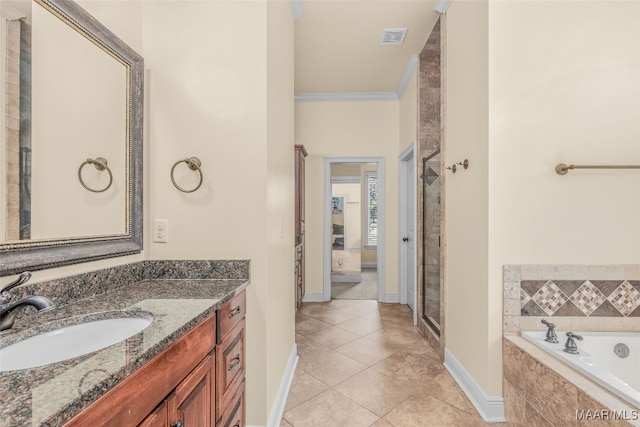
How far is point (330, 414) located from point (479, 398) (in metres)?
0.93

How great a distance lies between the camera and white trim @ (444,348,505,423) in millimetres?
1782

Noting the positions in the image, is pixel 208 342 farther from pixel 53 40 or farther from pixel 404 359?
pixel 404 359

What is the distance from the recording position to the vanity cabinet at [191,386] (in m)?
0.66

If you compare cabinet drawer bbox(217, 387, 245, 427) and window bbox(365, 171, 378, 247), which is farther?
window bbox(365, 171, 378, 247)

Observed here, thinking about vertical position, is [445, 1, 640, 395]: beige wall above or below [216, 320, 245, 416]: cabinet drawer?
above

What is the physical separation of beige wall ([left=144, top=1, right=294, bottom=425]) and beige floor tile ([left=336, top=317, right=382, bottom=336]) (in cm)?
171

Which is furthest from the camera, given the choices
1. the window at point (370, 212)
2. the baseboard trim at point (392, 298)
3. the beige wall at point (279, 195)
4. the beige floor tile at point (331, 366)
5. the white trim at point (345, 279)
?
the window at point (370, 212)

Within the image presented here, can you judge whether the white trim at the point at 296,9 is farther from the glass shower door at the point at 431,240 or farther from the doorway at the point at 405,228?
the doorway at the point at 405,228

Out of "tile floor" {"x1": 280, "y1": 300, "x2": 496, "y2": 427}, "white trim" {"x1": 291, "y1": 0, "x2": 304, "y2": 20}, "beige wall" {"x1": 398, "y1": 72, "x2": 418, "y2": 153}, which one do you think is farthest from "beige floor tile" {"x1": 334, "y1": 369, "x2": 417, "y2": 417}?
"white trim" {"x1": 291, "y1": 0, "x2": 304, "y2": 20}

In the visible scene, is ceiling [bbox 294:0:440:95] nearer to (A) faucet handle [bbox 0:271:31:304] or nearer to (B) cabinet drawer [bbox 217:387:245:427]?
(A) faucet handle [bbox 0:271:31:304]

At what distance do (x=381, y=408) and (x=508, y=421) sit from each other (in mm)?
716

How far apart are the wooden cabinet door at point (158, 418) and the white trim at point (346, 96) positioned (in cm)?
408

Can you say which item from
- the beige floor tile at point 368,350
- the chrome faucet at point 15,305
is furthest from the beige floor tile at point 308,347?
the chrome faucet at point 15,305

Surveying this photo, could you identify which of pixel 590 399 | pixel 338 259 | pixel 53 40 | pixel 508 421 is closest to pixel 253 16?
pixel 53 40
